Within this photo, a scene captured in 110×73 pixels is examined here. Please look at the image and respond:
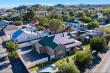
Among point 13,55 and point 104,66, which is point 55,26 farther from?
→ point 104,66

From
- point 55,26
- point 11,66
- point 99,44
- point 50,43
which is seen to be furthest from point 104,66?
point 55,26

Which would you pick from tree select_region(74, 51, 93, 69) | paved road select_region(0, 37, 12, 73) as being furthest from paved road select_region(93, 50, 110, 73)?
paved road select_region(0, 37, 12, 73)

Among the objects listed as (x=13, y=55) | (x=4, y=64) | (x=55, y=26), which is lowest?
(x=4, y=64)

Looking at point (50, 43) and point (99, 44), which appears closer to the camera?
point (99, 44)

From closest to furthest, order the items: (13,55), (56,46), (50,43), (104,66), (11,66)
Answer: (104,66)
(11,66)
(56,46)
(13,55)
(50,43)

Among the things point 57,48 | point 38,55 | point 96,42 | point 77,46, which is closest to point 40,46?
point 38,55

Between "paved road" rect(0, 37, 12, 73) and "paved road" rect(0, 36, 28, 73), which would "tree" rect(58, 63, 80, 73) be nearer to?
"paved road" rect(0, 36, 28, 73)

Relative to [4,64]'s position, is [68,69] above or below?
above

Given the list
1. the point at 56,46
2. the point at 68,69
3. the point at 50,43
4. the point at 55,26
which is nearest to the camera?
the point at 68,69

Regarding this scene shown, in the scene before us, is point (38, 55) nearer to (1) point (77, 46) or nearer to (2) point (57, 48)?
(2) point (57, 48)
